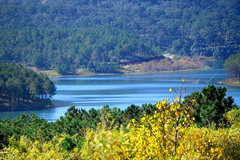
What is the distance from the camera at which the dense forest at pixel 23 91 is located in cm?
7400

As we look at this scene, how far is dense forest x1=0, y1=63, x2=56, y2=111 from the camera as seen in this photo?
2913 inches

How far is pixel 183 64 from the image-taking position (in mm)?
145125

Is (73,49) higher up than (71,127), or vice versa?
(73,49)

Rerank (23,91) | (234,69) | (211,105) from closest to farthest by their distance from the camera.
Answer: (211,105), (23,91), (234,69)

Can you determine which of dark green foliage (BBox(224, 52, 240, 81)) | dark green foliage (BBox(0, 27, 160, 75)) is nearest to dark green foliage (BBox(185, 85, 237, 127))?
dark green foliage (BBox(224, 52, 240, 81))

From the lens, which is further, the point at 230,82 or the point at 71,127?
the point at 230,82

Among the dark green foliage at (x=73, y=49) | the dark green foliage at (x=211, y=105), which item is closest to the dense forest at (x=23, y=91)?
the dark green foliage at (x=211, y=105)

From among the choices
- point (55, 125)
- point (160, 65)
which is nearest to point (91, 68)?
point (160, 65)

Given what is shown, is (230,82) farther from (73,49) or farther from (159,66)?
(73,49)

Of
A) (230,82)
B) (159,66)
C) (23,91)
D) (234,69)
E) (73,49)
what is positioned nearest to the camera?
(23,91)

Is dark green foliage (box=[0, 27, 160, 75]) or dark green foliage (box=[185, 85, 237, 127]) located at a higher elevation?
dark green foliage (box=[0, 27, 160, 75])

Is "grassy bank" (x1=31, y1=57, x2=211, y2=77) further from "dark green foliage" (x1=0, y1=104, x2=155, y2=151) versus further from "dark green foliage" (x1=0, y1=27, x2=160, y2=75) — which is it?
"dark green foliage" (x1=0, y1=104, x2=155, y2=151)

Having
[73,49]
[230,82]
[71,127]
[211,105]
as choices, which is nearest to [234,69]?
[230,82]

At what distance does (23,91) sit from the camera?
76.8 meters
